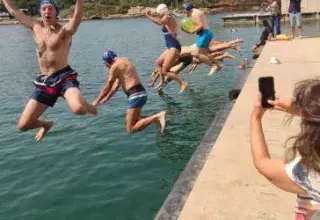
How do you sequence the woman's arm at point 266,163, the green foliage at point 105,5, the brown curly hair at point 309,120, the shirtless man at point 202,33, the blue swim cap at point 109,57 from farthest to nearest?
1. the green foliage at point 105,5
2. the shirtless man at point 202,33
3. the blue swim cap at point 109,57
4. the woman's arm at point 266,163
5. the brown curly hair at point 309,120

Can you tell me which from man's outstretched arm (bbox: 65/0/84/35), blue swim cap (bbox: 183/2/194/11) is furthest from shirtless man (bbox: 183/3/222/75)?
man's outstretched arm (bbox: 65/0/84/35)

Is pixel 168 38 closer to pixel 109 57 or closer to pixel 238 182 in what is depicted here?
pixel 109 57

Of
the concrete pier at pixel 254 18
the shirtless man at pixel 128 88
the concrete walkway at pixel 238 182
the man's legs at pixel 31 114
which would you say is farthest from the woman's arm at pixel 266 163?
the concrete pier at pixel 254 18

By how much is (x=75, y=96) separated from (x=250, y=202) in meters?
3.34

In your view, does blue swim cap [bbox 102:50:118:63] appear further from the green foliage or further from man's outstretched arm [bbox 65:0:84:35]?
the green foliage

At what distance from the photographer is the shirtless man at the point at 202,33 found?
1506 cm

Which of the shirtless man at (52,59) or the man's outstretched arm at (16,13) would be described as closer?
the shirtless man at (52,59)

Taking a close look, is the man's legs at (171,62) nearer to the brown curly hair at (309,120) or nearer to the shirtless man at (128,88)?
the shirtless man at (128,88)

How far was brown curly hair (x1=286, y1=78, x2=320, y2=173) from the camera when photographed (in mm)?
2805

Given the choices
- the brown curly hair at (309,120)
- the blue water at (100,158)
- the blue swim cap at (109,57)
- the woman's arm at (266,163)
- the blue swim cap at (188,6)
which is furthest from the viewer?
the blue swim cap at (188,6)

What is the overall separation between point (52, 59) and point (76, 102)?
857 millimetres

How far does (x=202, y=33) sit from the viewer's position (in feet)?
51.5

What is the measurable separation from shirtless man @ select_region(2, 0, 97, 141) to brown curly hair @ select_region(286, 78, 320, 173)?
4779 mm

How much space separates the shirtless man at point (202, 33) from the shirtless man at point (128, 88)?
19.9 ft
